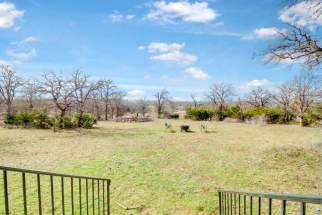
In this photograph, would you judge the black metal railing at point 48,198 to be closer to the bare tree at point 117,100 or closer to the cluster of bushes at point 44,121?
the cluster of bushes at point 44,121

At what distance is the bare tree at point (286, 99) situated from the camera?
96.6 ft

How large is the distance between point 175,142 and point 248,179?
21.0 feet

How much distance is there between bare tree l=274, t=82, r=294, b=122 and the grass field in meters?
18.3

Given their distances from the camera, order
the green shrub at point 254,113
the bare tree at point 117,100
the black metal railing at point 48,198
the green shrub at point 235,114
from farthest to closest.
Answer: the bare tree at point 117,100
the green shrub at point 235,114
the green shrub at point 254,113
the black metal railing at point 48,198

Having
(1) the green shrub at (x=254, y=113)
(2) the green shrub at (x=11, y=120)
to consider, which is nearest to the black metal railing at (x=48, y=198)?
(2) the green shrub at (x=11, y=120)

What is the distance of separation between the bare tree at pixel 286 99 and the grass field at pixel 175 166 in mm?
18259

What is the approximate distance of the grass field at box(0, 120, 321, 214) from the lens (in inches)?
243

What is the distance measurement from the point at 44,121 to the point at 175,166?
1336 centimetres

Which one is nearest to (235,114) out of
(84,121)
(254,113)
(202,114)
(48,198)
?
(254,113)

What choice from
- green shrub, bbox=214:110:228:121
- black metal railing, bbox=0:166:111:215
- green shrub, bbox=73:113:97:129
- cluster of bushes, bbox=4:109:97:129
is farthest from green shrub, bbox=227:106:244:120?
black metal railing, bbox=0:166:111:215

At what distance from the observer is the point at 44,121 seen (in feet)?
63.7

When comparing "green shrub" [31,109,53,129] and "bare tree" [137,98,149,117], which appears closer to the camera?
"green shrub" [31,109,53,129]

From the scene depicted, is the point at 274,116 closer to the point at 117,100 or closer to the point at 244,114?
the point at 244,114

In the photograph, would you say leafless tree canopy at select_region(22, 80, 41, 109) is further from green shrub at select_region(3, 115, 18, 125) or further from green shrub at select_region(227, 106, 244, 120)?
green shrub at select_region(227, 106, 244, 120)
